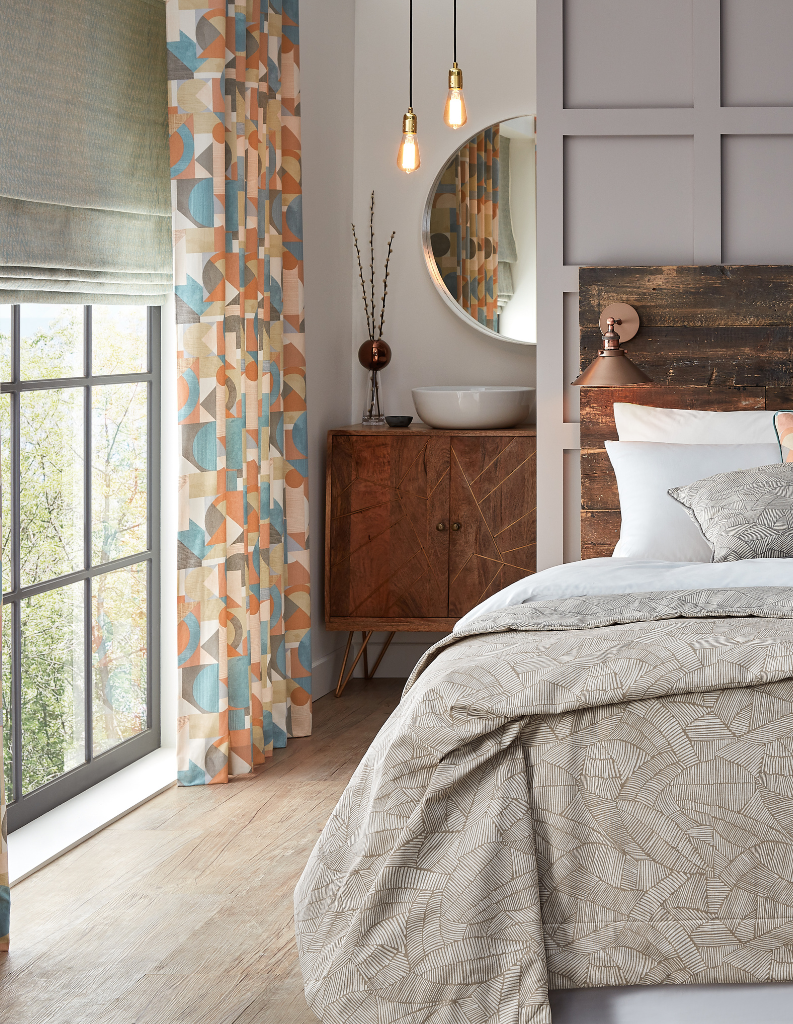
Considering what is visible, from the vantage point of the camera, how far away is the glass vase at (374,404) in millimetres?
4422

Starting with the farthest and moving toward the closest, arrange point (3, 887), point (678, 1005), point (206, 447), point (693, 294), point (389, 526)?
point (389, 526) → point (693, 294) → point (206, 447) → point (3, 887) → point (678, 1005)

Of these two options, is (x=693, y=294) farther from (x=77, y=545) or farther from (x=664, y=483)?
(x=77, y=545)

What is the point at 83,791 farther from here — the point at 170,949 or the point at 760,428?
the point at 760,428

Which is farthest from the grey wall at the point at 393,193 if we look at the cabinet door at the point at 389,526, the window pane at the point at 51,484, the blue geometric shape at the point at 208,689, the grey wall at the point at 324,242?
the window pane at the point at 51,484

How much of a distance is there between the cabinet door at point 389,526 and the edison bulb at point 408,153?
107 cm

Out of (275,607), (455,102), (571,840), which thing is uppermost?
(455,102)

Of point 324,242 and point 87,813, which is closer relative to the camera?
point 87,813

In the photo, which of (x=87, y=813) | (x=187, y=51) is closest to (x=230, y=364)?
(x=187, y=51)

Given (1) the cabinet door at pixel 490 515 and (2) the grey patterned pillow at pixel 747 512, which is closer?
(2) the grey patterned pillow at pixel 747 512

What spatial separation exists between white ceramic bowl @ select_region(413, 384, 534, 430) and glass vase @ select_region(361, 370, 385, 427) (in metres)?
0.29

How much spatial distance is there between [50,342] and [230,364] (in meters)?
0.55

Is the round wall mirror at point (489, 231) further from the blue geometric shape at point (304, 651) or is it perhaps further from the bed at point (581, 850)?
the bed at point (581, 850)

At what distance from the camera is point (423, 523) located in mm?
4082

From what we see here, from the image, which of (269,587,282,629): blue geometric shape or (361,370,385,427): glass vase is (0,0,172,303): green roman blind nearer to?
(269,587,282,629): blue geometric shape
